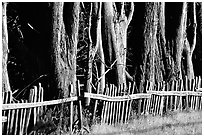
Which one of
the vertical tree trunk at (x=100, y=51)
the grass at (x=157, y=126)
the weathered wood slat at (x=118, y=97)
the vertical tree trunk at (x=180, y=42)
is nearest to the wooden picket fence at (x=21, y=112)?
the weathered wood slat at (x=118, y=97)

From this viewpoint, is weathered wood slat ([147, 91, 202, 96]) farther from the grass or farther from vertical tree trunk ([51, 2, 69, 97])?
vertical tree trunk ([51, 2, 69, 97])

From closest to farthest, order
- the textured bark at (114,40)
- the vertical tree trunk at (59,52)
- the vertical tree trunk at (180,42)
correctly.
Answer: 1. the vertical tree trunk at (59,52)
2. the textured bark at (114,40)
3. the vertical tree trunk at (180,42)

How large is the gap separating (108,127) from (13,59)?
3.99m

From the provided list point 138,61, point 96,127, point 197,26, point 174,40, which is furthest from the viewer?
point 197,26

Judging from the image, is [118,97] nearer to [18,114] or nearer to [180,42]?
[18,114]

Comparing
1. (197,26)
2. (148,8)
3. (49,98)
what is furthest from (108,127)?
(197,26)

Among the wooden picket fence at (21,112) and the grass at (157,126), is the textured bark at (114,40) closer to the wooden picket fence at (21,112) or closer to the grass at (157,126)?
the grass at (157,126)

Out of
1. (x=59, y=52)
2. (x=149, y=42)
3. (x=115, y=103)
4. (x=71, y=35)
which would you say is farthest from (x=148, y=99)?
(x=59, y=52)

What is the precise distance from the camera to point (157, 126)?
9305mm

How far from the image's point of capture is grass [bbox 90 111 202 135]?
873cm

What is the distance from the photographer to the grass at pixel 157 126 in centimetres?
873

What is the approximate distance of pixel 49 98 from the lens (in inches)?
352

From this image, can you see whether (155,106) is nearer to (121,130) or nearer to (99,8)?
(121,130)

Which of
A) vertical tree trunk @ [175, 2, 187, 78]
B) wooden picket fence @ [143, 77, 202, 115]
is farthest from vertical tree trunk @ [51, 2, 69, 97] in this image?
vertical tree trunk @ [175, 2, 187, 78]
